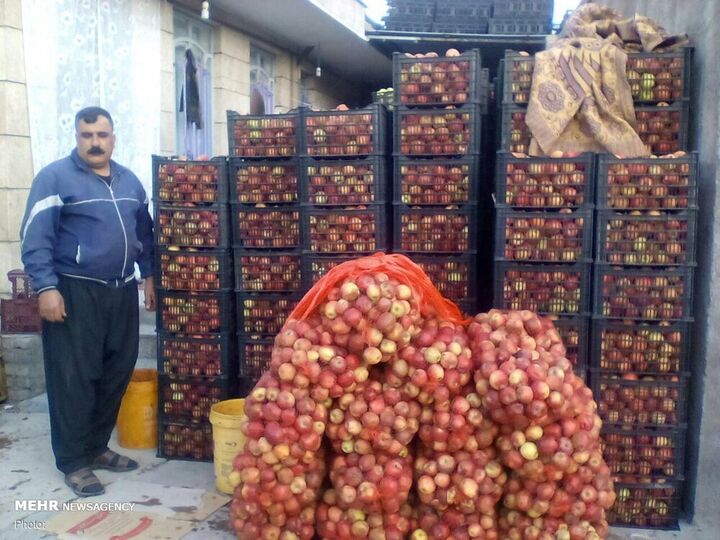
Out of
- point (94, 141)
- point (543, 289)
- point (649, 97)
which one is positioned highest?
point (649, 97)

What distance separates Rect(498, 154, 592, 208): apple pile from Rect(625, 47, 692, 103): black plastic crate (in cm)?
67

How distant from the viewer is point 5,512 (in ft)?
12.2

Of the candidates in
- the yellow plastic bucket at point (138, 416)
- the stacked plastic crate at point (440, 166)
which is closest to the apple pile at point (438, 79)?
the stacked plastic crate at point (440, 166)

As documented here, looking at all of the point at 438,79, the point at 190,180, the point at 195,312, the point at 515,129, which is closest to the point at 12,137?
the point at 190,180

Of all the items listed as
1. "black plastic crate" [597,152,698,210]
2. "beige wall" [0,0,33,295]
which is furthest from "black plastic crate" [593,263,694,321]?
"beige wall" [0,0,33,295]

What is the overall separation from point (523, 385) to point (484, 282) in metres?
1.73

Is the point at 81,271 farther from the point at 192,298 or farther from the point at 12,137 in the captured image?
the point at 12,137

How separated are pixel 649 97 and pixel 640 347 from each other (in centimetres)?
148

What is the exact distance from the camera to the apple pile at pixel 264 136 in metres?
4.25

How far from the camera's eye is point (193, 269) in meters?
4.43

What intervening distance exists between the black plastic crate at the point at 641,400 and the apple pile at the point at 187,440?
258cm

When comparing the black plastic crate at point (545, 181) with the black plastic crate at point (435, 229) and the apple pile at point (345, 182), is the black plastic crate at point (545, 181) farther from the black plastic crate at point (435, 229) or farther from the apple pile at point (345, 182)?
the apple pile at point (345, 182)

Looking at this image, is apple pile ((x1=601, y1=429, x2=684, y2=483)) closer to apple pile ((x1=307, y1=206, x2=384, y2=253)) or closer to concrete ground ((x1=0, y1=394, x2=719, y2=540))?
concrete ground ((x1=0, y1=394, x2=719, y2=540))

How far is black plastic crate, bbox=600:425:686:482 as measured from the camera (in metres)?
3.63
